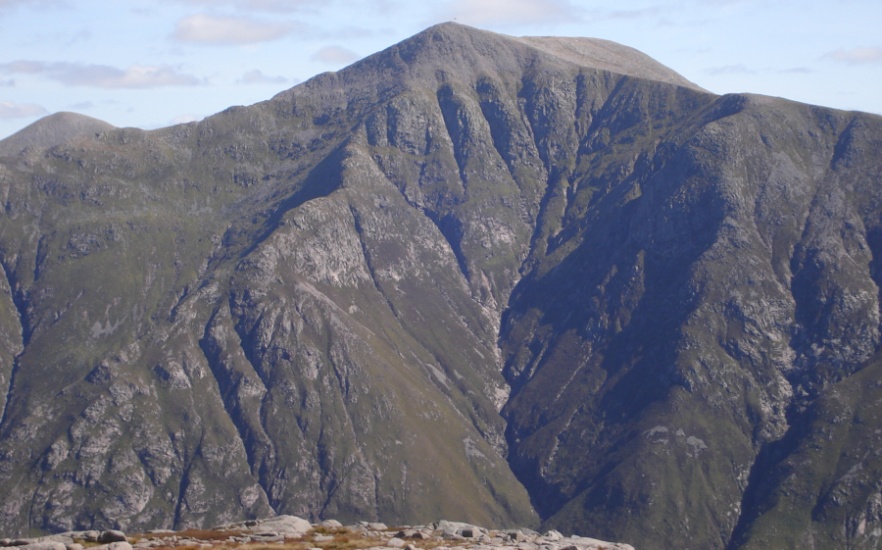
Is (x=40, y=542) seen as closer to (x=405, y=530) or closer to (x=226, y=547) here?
(x=226, y=547)

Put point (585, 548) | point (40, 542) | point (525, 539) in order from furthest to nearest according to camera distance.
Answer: point (525, 539)
point (585, 548)
point (40, 542)

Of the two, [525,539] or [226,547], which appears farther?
[525,539]

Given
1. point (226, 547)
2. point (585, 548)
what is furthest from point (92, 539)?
point (585, 548)

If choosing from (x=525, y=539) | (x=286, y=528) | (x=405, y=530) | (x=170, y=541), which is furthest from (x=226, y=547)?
(x=525, y=539)

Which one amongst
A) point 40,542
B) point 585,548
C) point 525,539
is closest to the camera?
point 40,542

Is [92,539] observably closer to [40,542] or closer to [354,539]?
[40,542]

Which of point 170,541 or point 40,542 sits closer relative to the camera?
point 40,542
